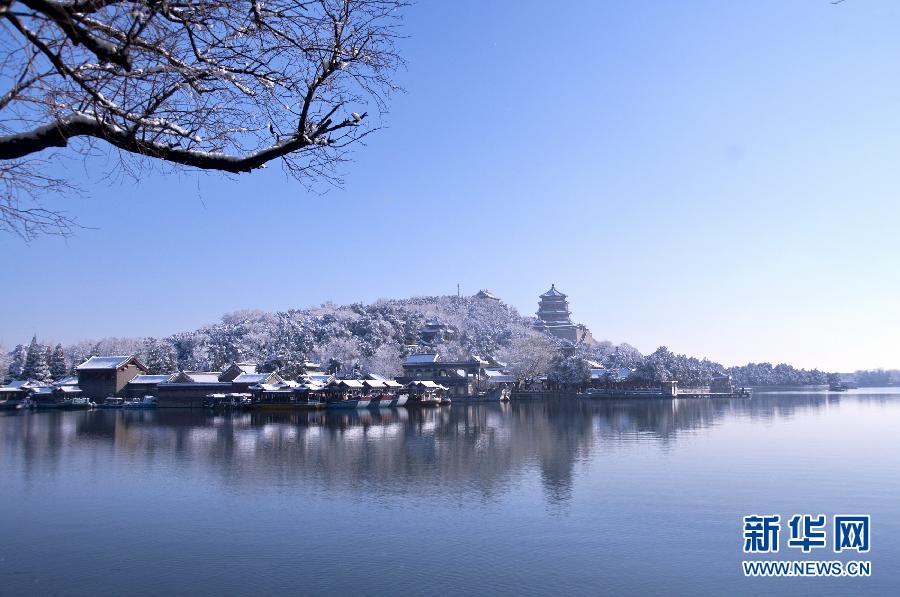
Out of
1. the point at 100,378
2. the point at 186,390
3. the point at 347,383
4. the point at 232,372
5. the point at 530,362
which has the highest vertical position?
the point at 530,362

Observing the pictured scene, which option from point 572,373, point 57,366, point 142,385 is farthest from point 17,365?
point 572,373

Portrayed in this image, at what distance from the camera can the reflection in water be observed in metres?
12.9

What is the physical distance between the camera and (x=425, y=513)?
10.0 m

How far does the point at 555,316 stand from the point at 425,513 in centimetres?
8170

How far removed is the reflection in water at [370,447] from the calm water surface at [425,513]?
0.12 m

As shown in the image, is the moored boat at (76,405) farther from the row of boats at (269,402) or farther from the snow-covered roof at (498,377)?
the snow-covered roof at (498,377)

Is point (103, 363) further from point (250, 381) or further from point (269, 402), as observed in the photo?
point (269, 402)

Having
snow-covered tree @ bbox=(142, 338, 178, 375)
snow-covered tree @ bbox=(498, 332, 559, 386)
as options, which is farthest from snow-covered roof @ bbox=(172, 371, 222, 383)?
snow-covered tree @ bbox=(498, 332, 559, 386)

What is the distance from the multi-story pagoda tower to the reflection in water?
186 feet

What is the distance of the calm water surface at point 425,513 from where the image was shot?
Answer: 731 centimetres

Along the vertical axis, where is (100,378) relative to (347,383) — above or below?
above

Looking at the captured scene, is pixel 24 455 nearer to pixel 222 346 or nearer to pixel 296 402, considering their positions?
pixel 296 402

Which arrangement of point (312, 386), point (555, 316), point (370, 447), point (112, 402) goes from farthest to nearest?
point (555, 316) → point (112, 402) → point (312, 386) → point (370, 447)

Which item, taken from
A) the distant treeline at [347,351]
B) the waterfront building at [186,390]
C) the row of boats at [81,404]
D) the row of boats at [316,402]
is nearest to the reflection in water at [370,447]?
the row of boats at [316,402]
